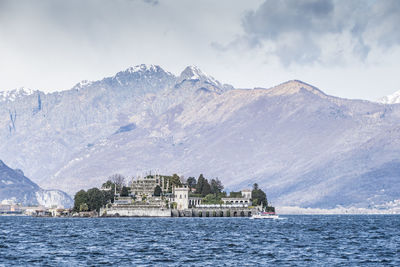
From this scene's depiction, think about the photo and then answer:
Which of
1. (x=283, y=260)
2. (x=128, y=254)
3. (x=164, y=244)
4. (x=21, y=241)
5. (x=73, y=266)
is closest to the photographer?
(x=73, y=266)

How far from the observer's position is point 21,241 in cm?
15812

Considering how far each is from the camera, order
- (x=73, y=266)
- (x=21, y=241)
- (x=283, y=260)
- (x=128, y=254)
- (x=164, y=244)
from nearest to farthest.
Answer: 1. (x=73, y=266)
2. (x=283, y=260)
3. (x=128, y=254)
4. (x=164, y=244)
5. (x=21, y=241)

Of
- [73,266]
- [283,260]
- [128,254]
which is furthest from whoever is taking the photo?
[128,254]

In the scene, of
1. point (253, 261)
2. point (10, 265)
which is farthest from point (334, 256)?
point (10, 265)

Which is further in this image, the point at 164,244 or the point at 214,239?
the point at 214,239

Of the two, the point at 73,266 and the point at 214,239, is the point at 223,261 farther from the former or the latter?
the point at 214,239

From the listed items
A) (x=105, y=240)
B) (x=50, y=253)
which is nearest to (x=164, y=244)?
(x=105, y=240)

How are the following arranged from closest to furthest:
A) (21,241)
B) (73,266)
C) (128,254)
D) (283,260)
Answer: (73,266), (283,260), (128,254), (21,241)

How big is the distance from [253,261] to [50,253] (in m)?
33.3

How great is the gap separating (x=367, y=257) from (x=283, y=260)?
14.7 m

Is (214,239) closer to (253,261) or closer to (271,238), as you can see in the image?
(271,238)

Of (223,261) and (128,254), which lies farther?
(128,254)

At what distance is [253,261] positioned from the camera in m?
117

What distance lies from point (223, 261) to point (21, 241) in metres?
56.3
